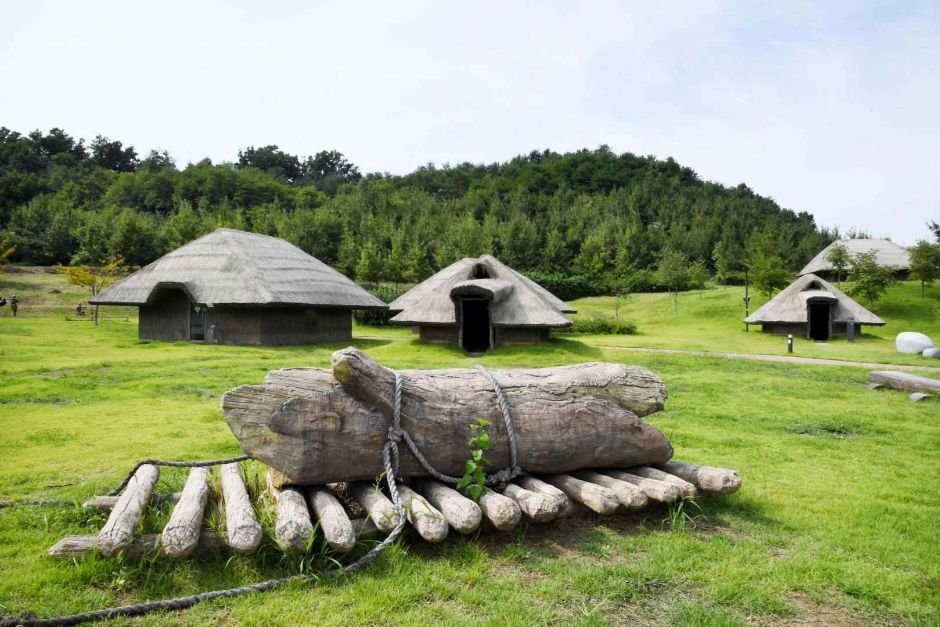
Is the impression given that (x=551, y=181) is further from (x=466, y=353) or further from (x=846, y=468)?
(x=846, y=468)

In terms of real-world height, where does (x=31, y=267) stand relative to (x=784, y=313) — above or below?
above

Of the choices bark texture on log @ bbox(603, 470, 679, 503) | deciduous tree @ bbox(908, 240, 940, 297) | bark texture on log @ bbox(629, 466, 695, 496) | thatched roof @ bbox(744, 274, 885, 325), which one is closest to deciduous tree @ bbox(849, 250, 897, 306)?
deciduous tree @ bbox(908, 240, 940, 297)

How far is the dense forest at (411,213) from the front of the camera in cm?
5188

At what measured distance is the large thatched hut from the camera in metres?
24.2

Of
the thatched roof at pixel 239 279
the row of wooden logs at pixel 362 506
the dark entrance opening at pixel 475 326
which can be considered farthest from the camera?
the dark entrance opening at pixel 475 326

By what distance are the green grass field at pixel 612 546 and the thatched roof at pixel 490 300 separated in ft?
38.5

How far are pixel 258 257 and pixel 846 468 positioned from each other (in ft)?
79.8

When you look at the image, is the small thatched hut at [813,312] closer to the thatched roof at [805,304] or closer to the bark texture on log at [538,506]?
the thatched roof at [805,304]

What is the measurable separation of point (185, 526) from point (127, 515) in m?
0.51

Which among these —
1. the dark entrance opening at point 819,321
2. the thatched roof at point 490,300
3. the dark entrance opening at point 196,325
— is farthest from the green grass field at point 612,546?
the dark entrance opening at point 819,321

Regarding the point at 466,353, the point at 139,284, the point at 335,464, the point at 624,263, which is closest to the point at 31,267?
the point at 139,284

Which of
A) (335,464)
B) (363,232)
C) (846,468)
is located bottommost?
(846,468)

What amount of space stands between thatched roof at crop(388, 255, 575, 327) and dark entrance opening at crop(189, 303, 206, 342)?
8.34m

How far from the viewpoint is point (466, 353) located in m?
22.8
